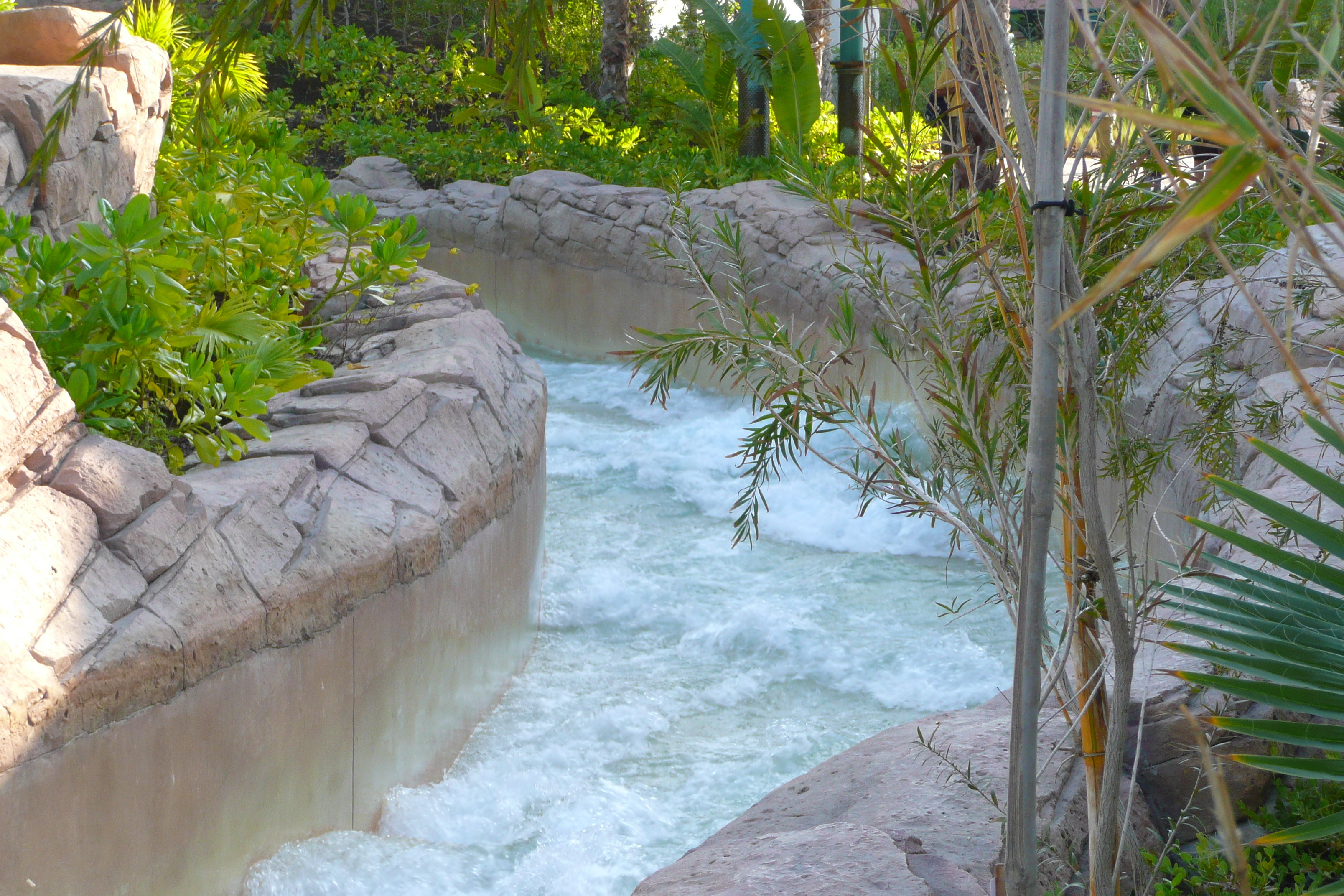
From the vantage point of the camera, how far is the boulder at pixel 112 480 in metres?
2.51

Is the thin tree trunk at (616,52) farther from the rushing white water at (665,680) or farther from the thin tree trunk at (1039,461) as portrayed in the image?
the thin tree trunk at (1039,461)

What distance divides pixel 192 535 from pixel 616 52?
1226 centimetres

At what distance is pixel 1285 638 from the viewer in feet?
5.38

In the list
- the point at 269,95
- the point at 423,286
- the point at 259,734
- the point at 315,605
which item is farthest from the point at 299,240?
the point at 269,95

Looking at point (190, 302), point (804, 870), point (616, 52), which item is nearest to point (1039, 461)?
point (804, 870)

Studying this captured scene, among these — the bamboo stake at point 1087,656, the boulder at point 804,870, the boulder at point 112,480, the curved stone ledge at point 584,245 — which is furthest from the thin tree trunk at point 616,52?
the bamboo stake at point 1087,656

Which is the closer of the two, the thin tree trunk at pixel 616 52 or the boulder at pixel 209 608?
the boulder at pixel 209 608

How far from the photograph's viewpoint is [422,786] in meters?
3.57

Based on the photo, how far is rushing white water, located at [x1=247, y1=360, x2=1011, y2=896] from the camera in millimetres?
3363

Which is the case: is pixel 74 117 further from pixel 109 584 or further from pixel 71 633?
pixel 71 633

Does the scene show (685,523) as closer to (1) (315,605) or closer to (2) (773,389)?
(1) (315,605)

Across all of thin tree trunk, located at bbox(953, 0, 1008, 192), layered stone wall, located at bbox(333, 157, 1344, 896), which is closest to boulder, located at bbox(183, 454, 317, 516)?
layered stone wall, located at bbox(333, 157, 1344, 896)

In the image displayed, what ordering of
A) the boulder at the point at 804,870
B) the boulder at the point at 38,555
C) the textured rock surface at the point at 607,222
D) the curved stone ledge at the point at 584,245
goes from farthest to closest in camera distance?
the curved stone ledge at the point at 584,245, the textured rock surface at the point at 607,222, the boulder at the point at 38,555, the boulder at the point at 804,870

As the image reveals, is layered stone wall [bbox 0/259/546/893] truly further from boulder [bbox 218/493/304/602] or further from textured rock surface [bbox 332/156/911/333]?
textured rock surface [bbox 332/156/911/333]
